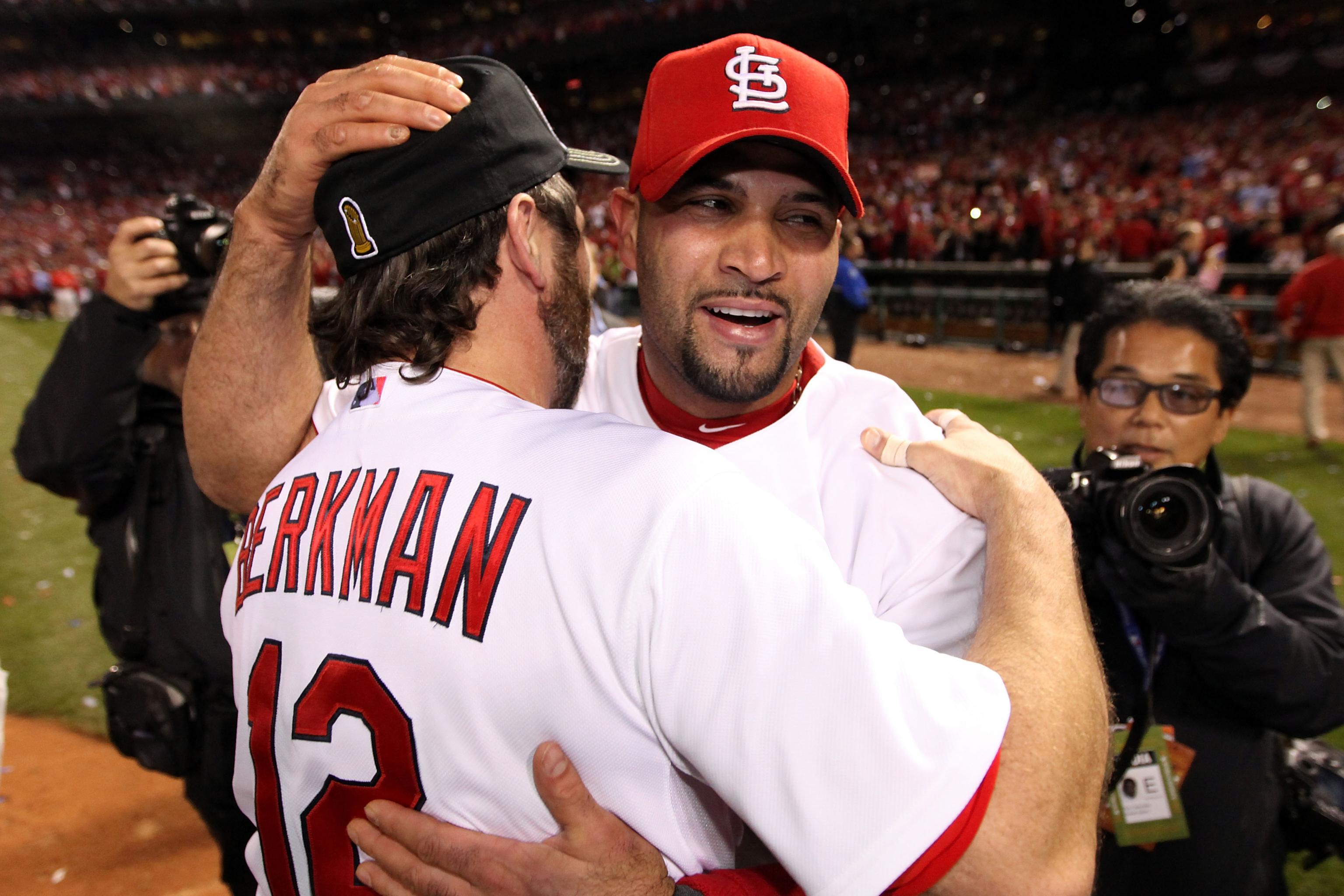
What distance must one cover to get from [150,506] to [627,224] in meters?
1.59

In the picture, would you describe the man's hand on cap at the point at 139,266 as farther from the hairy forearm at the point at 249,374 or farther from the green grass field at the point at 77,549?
the green grass field at the point at 77,549

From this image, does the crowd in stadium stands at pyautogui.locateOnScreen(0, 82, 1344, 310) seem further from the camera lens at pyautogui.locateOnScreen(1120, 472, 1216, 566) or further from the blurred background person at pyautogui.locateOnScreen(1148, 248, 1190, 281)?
the camera lens at pyautogui.locateOnScreen(1120, 472, 1216, 566)

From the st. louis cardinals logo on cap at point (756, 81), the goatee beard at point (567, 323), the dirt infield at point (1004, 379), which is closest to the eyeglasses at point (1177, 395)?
the st. louis cardinals logo on cap at point (756, 81)

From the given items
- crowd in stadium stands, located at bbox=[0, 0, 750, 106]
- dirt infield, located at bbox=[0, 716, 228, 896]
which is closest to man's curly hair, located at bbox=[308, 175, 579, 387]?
dirt infield, located at bbox=[0, 716, 228, 896]

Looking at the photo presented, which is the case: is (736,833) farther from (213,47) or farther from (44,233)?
(213,47)

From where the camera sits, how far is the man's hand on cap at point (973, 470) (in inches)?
55.7

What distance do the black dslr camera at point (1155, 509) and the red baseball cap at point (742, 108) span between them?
793 mm

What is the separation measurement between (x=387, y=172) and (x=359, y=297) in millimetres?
233

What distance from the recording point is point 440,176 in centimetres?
144

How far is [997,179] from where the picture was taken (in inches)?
763

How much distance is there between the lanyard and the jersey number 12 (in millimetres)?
1571

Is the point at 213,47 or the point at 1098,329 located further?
the point at 213,47

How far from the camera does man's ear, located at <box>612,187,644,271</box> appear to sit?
6.05ft

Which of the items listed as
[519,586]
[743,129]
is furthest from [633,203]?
[519,586]
